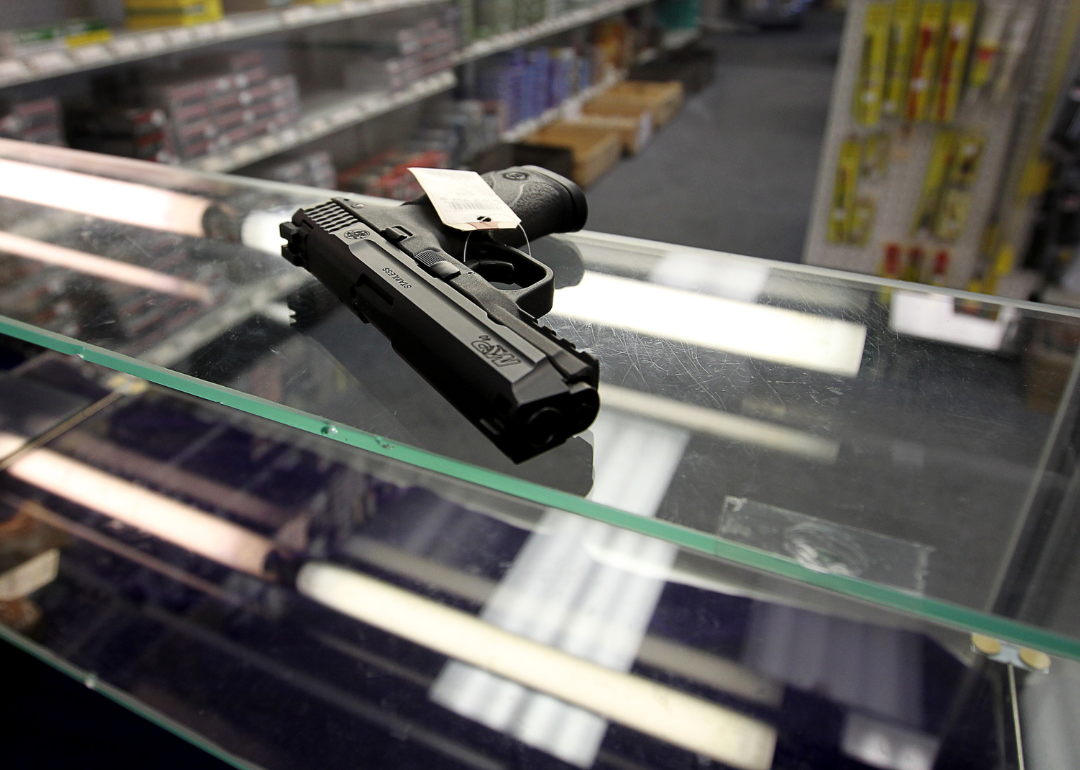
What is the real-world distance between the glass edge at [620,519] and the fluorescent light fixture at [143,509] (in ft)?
2.06

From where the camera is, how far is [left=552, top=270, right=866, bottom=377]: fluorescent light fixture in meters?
0.75

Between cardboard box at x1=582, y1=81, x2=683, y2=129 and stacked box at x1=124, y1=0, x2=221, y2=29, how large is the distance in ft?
10.3

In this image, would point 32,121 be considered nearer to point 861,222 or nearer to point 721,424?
point 721,424

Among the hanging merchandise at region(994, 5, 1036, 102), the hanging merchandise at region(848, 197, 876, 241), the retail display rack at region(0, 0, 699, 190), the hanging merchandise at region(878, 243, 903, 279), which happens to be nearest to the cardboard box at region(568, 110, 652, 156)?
the retail display rack at region(0, 0, 699, 190)

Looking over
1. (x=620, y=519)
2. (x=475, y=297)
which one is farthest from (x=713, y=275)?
(x=620, y=519)

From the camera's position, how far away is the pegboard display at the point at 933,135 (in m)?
2.37

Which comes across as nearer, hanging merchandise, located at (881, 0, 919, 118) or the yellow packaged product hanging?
hanging merchandise, located at (881, 0, 919, 118)

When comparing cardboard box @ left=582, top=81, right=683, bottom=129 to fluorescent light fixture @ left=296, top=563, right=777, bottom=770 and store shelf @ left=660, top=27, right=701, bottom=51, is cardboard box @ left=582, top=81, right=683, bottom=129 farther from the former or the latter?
fluorescent light fixture @ left=296, top=563, right=777, bottom=770

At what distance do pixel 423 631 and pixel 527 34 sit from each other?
12.4 feet

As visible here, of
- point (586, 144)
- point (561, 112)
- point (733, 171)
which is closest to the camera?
point (586, 144)

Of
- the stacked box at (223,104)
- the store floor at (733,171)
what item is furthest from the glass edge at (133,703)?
→ the store floor at (733,171)

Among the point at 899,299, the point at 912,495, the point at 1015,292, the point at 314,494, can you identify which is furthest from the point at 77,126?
the point at 1015,292

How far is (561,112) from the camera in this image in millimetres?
4648

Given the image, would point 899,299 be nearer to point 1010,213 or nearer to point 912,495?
point 912,495
